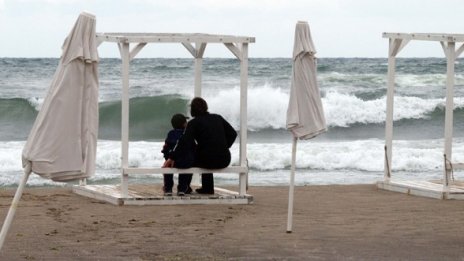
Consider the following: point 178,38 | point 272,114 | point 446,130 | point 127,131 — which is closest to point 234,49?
point 178,38

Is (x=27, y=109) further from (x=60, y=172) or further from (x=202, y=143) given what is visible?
(x=60, y=172)

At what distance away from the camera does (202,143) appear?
14.3 metres

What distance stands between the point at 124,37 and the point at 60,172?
5375mm

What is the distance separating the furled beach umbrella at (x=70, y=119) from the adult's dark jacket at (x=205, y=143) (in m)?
4.99

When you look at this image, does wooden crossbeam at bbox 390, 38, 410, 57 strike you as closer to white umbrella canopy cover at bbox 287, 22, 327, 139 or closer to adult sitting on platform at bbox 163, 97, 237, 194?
adult sitting on platform at bbox 163, 97, 237, 194

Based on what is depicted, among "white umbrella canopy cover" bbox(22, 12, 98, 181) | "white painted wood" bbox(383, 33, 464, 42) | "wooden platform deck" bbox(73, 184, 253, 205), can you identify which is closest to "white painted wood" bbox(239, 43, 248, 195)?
"wooden platform deck" bbox(73, 184, 253, 205)

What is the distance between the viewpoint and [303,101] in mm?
12078

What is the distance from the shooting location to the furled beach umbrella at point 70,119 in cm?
883

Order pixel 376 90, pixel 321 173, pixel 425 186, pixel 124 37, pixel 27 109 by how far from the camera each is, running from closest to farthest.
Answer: pixel 124 37, pixel 425 186, pixel 321 173, pixel 27 109, pixel 376 90

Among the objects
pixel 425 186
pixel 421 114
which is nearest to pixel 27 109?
pixel 421 114

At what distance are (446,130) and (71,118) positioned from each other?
7.67m

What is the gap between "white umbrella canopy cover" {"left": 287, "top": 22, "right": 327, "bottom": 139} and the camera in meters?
12.0

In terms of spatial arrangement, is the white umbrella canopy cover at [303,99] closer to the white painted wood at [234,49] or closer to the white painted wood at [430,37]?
the white painted wood at [234,49]

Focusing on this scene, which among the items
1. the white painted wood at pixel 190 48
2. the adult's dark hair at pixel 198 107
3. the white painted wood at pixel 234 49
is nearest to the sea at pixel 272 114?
the white painted wood at pixel 190 48
